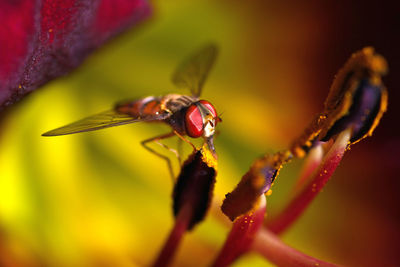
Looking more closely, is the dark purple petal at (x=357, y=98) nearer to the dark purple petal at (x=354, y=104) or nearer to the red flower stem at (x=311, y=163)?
the dark purple petal at (x=354, y=104)

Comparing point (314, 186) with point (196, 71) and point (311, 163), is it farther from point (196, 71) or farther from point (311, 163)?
point (196, 71)

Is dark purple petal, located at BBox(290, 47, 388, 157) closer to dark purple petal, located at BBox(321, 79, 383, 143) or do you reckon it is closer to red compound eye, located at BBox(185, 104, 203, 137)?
dark purple petal, located at BBox(321, 79, 383, 143)

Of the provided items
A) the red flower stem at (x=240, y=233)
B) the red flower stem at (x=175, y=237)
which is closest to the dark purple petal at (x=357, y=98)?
the red flower stem at (x=240, y=233)

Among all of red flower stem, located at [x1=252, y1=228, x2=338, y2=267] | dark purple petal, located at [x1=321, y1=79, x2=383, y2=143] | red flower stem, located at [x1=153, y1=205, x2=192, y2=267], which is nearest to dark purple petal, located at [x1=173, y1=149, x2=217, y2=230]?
red flower stem, located at [x1=153, y1=205, x2=192, y2=267]

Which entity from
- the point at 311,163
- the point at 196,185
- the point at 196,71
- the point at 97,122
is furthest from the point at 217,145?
the point at 97,122

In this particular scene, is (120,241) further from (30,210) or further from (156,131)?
(156,131)

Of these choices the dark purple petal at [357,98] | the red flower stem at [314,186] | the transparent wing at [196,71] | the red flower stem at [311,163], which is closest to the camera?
the dark purple petal at [357,98]
